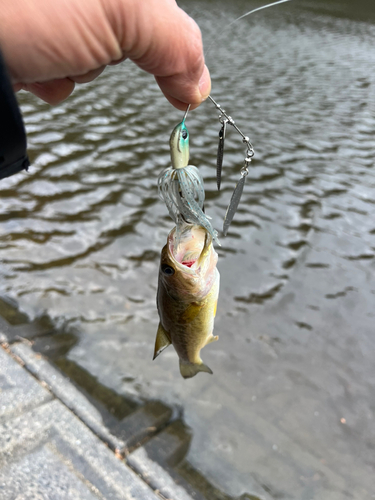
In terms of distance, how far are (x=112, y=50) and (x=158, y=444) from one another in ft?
9.75

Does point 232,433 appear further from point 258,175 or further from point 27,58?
point 258,175

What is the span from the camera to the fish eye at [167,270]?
187cm

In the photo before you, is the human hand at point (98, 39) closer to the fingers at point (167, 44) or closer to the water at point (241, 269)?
the fingers at point (167, 44)

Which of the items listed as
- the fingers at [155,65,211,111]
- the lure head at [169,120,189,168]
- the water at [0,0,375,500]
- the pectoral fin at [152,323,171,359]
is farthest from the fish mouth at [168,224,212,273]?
the water at [0,0,375,500]

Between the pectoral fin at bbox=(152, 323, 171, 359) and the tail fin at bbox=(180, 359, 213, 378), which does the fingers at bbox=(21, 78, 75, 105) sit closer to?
the pectoral fin at bbox=(152, 323, 171, 359)

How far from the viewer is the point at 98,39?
1670 mm

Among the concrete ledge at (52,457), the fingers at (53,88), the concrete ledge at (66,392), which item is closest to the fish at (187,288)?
the fingers at (53,88)

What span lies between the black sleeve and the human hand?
0.69 ft

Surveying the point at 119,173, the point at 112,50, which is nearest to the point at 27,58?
the point at 112,50

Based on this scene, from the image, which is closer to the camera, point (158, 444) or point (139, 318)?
point (158, 444)

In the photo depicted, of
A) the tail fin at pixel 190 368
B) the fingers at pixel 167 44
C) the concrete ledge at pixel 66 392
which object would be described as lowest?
the concrete ledge at pixel 66 392

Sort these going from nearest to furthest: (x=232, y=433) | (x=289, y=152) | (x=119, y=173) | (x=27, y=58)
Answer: (x=27, y=58) < (x=232, y=433) < (x=119, y=173) < (x=289, y=152)

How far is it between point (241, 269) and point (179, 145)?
160 inches

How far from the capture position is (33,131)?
856cm
